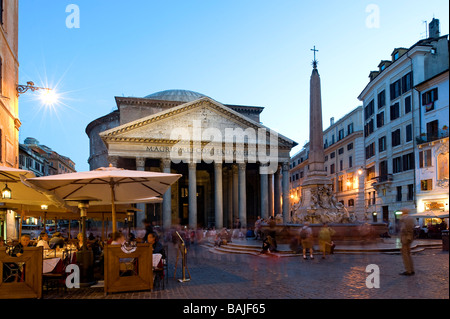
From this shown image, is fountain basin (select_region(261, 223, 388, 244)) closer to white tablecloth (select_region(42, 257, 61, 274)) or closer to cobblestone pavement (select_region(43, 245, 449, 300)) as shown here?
cobblestone pavement (select_region(43, 245, 449, 300))

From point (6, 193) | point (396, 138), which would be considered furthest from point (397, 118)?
point (6, 193)

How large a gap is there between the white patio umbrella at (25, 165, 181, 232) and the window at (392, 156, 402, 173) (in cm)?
1763

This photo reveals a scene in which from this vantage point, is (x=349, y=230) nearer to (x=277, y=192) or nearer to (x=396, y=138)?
(x=396, y=138)

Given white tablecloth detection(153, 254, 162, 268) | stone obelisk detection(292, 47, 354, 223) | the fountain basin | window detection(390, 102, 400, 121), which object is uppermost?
window detection(390, 102, 400, 121)

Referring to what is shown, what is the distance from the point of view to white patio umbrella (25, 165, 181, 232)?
7.41m

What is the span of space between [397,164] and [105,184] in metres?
19.2

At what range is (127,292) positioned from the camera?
728cm

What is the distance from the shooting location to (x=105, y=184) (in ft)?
29.6

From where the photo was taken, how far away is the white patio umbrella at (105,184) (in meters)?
7.41

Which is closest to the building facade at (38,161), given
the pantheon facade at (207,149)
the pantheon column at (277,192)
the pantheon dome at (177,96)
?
the pantheon facade at (207,149)

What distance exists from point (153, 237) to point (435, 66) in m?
6.95

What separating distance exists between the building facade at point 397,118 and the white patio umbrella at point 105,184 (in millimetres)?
5353

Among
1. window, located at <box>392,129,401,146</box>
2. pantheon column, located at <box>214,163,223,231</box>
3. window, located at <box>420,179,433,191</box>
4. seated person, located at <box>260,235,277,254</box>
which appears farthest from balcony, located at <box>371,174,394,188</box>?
window, located at <box>420,179,433,191</box>

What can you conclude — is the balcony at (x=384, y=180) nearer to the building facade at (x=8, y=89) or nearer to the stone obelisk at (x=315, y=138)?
the stone obelisk at (x=315, y=138)
